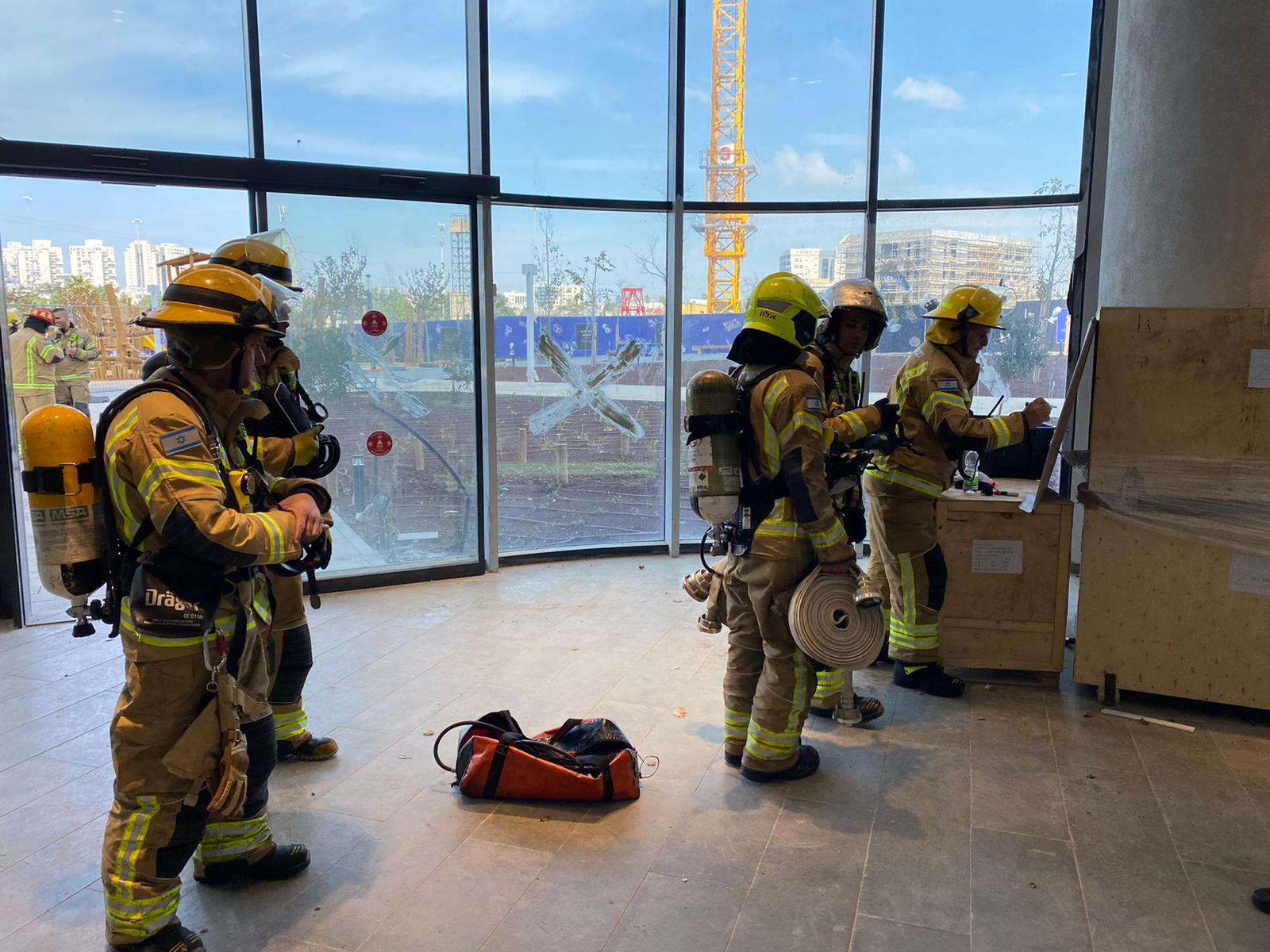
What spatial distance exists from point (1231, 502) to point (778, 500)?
2.17 m

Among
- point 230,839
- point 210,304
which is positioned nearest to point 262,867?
point 230,839

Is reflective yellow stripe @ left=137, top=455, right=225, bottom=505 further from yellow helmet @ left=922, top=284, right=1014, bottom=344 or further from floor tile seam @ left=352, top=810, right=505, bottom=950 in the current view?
yellow helmet @ left=922, top=284, right=1014, bottom=344

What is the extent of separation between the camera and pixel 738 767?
3576 millimetres

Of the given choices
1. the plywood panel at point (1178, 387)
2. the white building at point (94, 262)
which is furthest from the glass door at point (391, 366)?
the plywood panel at point (1178, 387)

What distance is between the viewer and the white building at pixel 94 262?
5.41 m

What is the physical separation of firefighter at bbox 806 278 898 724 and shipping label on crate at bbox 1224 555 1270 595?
1.64m

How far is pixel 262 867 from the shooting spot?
2781 millimetres

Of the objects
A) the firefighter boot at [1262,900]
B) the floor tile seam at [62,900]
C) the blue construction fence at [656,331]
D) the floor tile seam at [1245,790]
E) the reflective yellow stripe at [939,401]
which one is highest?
the blue construction fence at [656,331]

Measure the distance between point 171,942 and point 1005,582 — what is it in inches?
151

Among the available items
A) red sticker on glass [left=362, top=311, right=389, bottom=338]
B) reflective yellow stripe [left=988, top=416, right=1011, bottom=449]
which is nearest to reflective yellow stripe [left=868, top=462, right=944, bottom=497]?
reflective yellow stripe [left=988, top=416, right=1011, bottom=449]

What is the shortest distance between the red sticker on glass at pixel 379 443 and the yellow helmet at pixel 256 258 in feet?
8.01

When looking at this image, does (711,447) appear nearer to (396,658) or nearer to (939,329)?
(939,329)

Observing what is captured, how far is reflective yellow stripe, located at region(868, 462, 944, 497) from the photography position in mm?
4227

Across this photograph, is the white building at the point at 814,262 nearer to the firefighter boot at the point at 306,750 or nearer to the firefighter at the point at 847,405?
the firefighter at the point at 847,405
